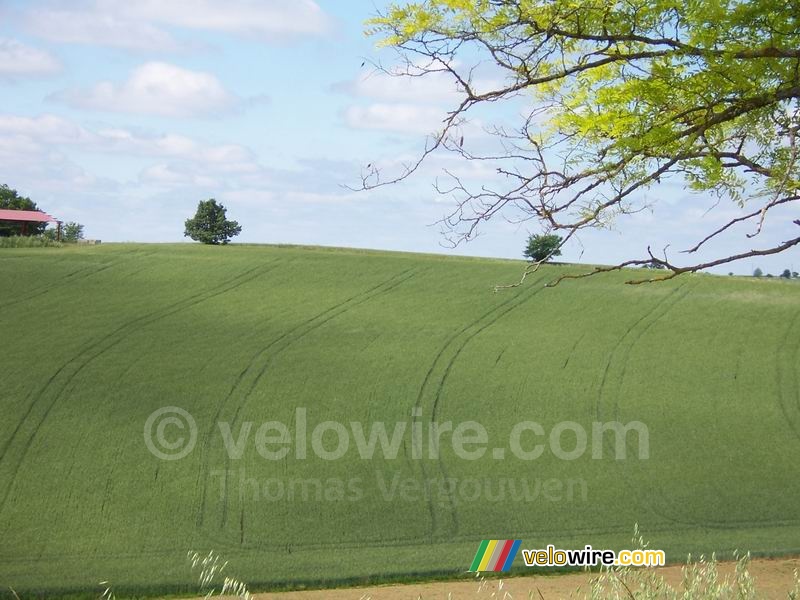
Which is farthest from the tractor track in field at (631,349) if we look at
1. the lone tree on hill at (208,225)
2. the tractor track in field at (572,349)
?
the lone tree on hill at (208,225)

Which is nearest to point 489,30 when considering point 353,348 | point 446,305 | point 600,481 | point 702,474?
point 600,481

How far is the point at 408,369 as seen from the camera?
20.2 m

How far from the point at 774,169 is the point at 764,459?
384 inches

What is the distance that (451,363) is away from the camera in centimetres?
2070

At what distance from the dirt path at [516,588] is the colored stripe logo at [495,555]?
45 cm

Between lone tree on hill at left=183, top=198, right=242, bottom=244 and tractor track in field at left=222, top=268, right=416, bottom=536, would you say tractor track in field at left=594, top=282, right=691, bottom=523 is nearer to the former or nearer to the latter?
tractor track in field at left=222, top=268, right=416, bottom=536

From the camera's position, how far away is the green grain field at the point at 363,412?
519 inches

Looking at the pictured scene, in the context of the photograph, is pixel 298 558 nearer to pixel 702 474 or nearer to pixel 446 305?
pixel 702 474

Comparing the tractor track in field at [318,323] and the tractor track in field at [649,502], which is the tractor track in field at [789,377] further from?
the tractor track in field at [318,323]

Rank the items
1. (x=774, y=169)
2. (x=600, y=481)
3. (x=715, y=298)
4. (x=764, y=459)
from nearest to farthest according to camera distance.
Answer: (x=774, y=169) < (x=600, y=481) < (x=764, y=459) < (x=715, y=298)

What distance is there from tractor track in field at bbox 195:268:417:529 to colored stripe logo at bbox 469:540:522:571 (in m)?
4.05

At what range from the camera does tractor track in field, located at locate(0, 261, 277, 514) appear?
1509 cm

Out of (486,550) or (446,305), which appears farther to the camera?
(446,305)

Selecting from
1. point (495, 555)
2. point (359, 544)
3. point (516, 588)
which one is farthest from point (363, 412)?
point (516, 588)
